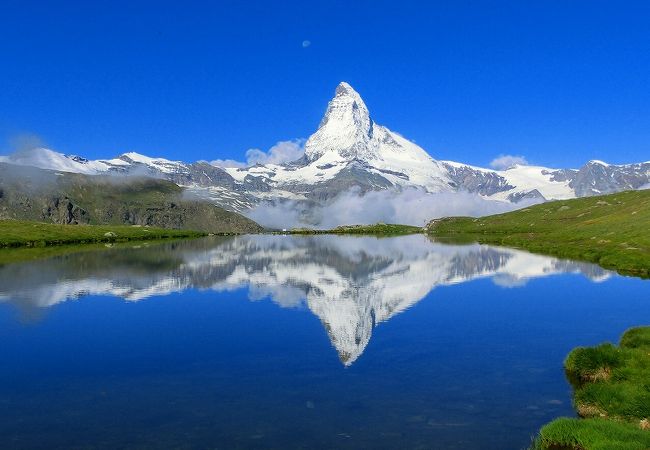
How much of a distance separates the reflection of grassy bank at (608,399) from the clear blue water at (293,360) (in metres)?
1.35

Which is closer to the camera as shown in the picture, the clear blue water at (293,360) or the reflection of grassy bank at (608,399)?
the reflection of grassy bank at (608,399)

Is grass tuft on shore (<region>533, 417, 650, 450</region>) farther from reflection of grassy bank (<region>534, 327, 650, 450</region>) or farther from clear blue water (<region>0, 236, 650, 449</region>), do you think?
clear blue water (<region>0, 236, 650, 449</region>)

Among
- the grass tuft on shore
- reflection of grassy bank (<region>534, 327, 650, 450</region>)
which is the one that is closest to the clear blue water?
reflection of grassy bank (<region>534, 327, 650, 450</region>)

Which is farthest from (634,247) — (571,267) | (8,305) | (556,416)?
(8,305)

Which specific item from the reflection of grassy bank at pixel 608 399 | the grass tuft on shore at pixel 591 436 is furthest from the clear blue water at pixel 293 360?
the grass tuft on shore at pixel 591 436

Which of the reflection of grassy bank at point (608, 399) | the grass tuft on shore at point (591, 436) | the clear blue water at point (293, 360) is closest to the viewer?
the grass tuft on shore at point (591, 436)

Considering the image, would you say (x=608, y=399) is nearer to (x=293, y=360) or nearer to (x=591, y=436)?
(x=591, y=436)

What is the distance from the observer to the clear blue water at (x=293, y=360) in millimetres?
24938

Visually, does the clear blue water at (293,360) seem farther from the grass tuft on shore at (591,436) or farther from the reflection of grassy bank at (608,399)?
the grass tuft on shore at (591,436)

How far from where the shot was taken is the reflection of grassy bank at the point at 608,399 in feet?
72.7

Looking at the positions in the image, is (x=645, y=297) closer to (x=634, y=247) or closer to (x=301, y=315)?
(x=301, y=315)

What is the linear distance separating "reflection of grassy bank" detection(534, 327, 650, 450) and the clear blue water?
53.3 inches

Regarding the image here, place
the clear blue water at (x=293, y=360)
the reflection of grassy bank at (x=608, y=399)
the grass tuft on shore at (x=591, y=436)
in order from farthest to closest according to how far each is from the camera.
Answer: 1. the clear blue water at (x=293, y=360)
2. the reflection of grassy bank at (x=608, y=399)
3. the grass tuft on shore at (x=591, y=436)

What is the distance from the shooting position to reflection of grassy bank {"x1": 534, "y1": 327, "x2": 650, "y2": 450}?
22172mm
